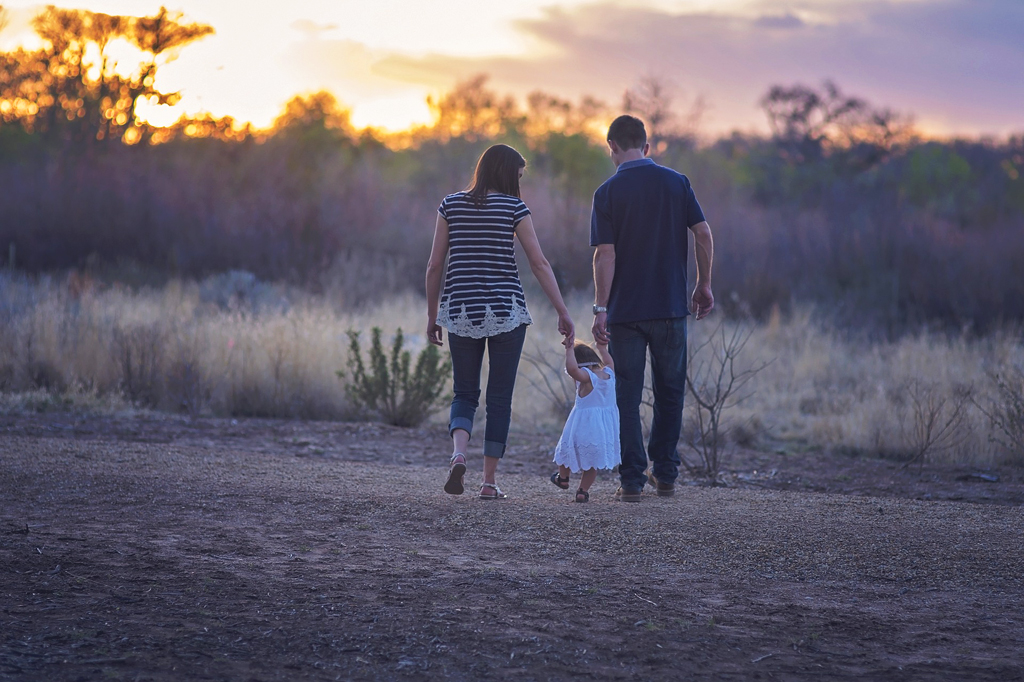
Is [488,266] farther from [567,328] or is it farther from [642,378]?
[642,378]

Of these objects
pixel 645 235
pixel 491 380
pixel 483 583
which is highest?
pixel 645 235

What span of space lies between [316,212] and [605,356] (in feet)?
51.4

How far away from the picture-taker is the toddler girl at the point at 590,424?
5176 mm

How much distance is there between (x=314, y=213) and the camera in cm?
2008

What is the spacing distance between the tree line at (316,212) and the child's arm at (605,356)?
36.3 feet

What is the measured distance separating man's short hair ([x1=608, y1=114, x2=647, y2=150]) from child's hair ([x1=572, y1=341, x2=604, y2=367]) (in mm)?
1052

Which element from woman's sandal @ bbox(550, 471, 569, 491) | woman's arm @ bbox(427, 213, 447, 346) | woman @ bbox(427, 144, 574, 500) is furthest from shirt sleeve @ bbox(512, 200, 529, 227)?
woman's sandal @ bbox(550, 471, 569, 491)

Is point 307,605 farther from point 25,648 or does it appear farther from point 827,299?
point 827,299

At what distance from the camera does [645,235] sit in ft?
16.9

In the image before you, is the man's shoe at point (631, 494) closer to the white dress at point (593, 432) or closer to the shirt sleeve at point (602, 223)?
the white dress at point (593, 432)

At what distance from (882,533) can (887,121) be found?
39089 millimetres

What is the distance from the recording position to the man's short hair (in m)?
5.23

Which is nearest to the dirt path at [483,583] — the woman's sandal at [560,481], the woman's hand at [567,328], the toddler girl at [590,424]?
the woman's sandal at [560,481]

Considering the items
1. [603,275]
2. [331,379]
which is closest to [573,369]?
[603,275]
